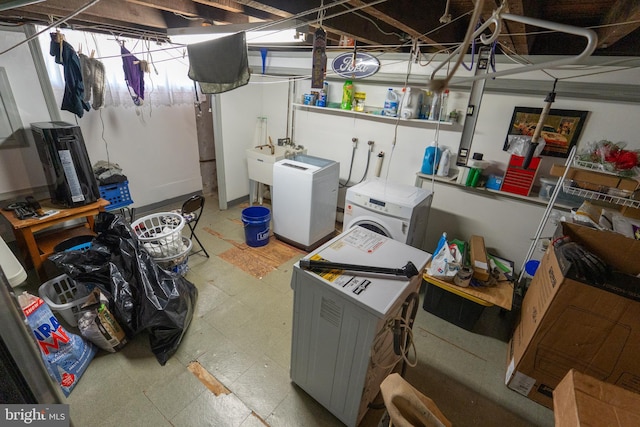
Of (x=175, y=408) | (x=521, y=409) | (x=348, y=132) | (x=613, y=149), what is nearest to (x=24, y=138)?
(x=175, y=408)

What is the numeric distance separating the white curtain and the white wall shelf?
4.69 feet

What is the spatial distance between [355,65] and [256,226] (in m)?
1.97

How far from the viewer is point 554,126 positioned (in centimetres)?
229

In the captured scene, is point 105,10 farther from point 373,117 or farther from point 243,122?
point 373,117

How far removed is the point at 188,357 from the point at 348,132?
8.98 feet

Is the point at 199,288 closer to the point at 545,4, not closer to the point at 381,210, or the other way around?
the point at 381,210

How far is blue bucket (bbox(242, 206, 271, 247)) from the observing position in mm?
3039

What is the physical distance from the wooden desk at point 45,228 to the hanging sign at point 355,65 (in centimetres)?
265

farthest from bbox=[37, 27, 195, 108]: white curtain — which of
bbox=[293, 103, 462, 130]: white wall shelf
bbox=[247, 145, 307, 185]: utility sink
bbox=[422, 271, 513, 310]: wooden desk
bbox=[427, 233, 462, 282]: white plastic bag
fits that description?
bbox=[422, 271, 513, 310]: wooden desk

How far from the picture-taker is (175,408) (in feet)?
5.26

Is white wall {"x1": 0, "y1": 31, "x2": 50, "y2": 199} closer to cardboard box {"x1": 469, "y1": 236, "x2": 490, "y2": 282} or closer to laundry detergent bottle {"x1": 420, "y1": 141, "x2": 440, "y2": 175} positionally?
laundry detergent bottle {"x1": 420, "y1": 141, "x2": 440, "y2": 175}

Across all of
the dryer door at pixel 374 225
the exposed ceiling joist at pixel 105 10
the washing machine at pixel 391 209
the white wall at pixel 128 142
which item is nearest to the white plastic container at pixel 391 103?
the washing machine at pixel 391 209

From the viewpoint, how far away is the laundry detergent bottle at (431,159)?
2.76 metres

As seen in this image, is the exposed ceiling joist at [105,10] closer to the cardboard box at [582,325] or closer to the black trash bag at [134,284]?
the black trash bag at [134,284]
